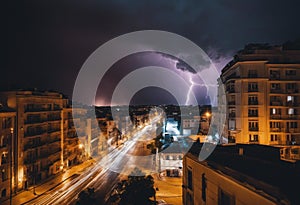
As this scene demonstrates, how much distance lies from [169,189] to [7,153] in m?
19.6

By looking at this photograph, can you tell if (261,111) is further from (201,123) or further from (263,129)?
(201,123)

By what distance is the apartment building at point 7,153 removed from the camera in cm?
3003

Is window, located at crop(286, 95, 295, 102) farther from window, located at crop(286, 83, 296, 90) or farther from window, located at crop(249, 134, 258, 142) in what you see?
window, located at crop(249, 134, 258, 142)

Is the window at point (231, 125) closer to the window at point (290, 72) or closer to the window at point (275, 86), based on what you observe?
the window at point (275, 86)

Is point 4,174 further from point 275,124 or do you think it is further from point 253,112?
point 275,124

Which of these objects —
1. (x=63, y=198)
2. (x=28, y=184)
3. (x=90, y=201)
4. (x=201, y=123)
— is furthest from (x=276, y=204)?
(x=201, y=123)

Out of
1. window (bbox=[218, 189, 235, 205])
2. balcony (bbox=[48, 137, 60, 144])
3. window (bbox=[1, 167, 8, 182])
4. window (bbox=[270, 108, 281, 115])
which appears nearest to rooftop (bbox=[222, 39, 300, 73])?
window (bbox=[270, 108, 281, 115])

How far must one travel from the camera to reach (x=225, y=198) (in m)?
11.1

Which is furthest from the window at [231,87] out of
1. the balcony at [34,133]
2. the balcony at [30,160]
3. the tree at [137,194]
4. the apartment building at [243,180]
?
the balcony at [30,160]

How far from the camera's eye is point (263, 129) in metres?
36.6

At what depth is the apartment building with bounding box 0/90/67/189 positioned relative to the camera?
33.7 meters

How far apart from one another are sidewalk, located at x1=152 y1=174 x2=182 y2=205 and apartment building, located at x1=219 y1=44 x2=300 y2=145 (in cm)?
1066

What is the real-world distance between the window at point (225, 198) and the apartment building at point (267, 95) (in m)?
26.8

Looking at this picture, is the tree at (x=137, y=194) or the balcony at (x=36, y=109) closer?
the tree at (x=137, y=194)
